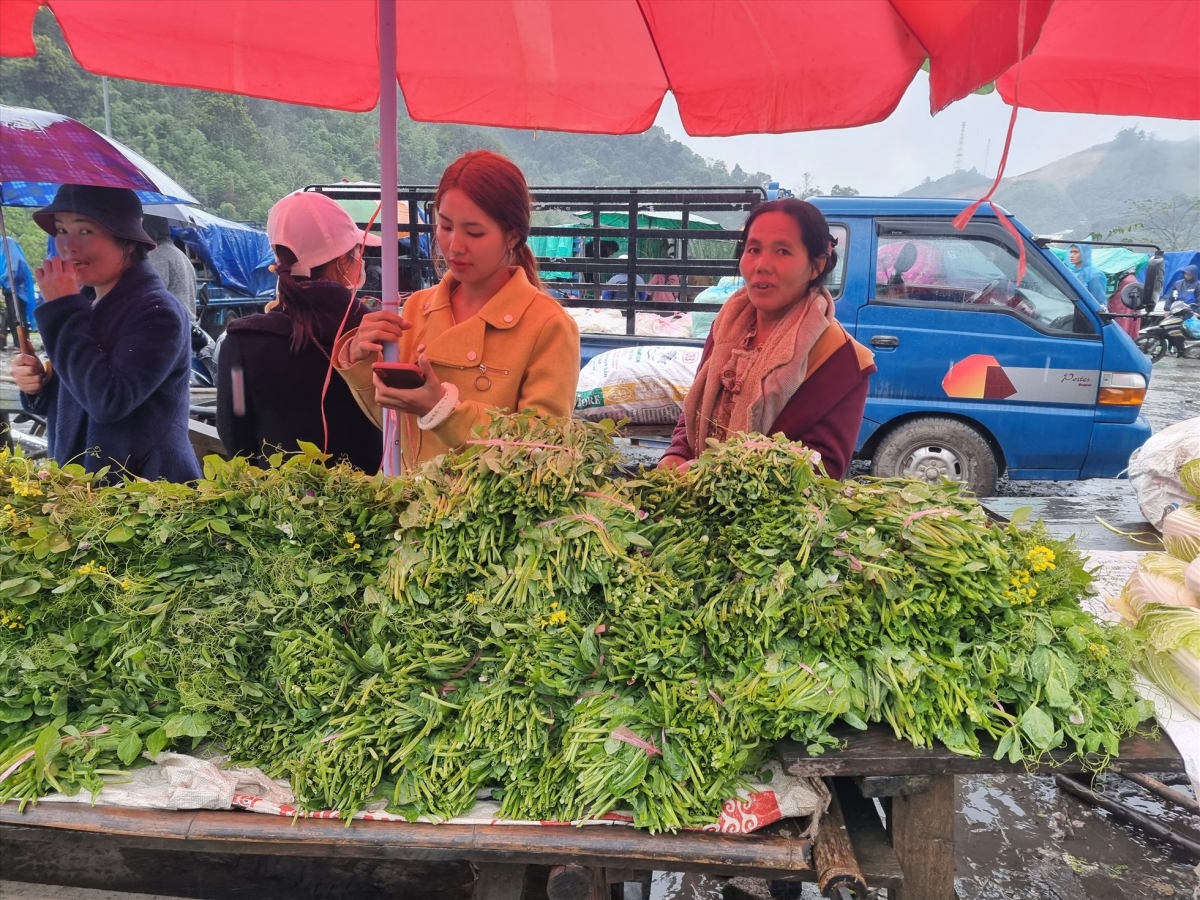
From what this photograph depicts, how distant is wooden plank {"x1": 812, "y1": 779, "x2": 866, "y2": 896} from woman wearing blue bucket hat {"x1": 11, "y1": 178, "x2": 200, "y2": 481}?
95.3 inches

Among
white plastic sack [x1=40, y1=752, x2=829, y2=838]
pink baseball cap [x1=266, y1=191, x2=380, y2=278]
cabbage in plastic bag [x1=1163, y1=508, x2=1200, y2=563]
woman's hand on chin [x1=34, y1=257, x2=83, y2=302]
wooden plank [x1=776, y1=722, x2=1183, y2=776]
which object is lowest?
white plastic sack [x1=40, y1=752, x2=829, y2=838]

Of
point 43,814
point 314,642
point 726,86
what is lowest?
point 43,814

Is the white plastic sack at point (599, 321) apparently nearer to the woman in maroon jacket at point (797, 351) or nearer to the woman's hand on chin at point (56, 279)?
the woman in maroon jacket at point (797, 351)

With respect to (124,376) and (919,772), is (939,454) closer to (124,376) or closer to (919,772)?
(919,772)

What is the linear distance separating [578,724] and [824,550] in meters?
0.68

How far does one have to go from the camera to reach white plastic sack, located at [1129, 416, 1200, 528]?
3.80m

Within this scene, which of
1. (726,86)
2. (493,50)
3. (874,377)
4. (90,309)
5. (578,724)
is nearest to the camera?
(578,724)

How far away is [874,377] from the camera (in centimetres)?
567

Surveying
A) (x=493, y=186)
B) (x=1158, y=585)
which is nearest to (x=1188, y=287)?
(x=1158, y=585)

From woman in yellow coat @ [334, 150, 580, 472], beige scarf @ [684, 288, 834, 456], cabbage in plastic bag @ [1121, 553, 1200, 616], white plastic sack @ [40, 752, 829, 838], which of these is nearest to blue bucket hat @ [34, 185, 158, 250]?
woman in yellow coat @ [334, 150, 580, 472]

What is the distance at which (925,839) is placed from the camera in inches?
68.9

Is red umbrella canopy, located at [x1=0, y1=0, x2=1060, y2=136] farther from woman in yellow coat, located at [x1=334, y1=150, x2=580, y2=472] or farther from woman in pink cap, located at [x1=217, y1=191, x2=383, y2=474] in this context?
woman in yellow coat, located at [x1=334, y1=150, x2=580, y2=472]

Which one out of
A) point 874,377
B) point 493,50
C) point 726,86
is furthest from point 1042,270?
point 493,50

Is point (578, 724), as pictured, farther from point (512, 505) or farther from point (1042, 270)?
point (1042, 270)
